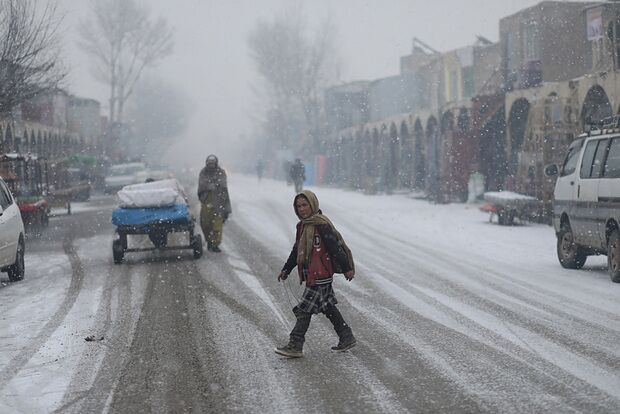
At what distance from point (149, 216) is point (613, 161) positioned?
766 cm

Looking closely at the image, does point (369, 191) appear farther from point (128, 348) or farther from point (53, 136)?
point (128, 348)

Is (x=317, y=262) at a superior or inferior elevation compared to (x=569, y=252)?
superior

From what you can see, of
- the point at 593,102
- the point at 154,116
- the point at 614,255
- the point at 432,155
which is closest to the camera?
the point at 614,255

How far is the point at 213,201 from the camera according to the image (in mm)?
17703

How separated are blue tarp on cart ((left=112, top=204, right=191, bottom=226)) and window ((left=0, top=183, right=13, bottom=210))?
70.0 inches

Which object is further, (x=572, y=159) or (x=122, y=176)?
(x=122, y=176)

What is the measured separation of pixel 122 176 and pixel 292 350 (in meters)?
42.2

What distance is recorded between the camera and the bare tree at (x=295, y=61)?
8094 cm

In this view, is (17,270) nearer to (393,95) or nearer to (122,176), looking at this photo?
(122,176)

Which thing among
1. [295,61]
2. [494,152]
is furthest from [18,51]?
[295,61]

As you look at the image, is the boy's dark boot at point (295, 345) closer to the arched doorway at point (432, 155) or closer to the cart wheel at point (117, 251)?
the cart wheel at point (117, 251)

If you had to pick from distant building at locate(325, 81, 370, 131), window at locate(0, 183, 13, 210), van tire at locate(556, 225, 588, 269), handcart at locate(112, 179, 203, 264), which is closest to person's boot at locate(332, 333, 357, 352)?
van tire at locate(556, 225, 588, 269)

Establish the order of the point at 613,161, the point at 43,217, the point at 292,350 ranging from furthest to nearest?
the point at 43,217, the point at 613,161, the point at 292,350

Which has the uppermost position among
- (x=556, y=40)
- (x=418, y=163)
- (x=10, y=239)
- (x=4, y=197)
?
(x=556, y=40)
